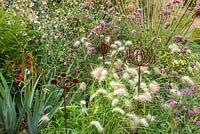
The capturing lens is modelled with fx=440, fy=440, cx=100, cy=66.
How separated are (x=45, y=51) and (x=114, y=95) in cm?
154

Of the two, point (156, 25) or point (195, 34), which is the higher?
point (156, 25)

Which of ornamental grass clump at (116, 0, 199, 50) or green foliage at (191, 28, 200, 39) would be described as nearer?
ornamental grass clump at (116, 0, 199, 50)

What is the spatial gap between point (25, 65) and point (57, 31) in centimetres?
85

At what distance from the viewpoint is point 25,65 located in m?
4.42

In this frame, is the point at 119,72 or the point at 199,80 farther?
the point at 199,80

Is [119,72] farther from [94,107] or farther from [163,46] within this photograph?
[163,46]

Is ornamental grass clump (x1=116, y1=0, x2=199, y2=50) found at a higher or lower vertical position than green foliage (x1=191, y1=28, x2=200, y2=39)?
higher

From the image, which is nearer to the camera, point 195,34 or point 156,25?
point 156,25

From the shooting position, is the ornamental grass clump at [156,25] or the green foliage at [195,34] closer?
the ornamental grass clump at [156,25]

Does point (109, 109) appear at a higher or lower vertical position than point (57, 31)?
lower

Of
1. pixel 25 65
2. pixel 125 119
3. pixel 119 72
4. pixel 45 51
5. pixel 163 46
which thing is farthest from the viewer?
pixel 163 46

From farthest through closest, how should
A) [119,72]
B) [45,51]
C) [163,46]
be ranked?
[163,46] < [45,51] < [119,72]

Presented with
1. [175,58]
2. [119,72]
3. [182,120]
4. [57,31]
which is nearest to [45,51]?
[57,31]

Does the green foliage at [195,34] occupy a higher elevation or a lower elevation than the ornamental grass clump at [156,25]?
lower
